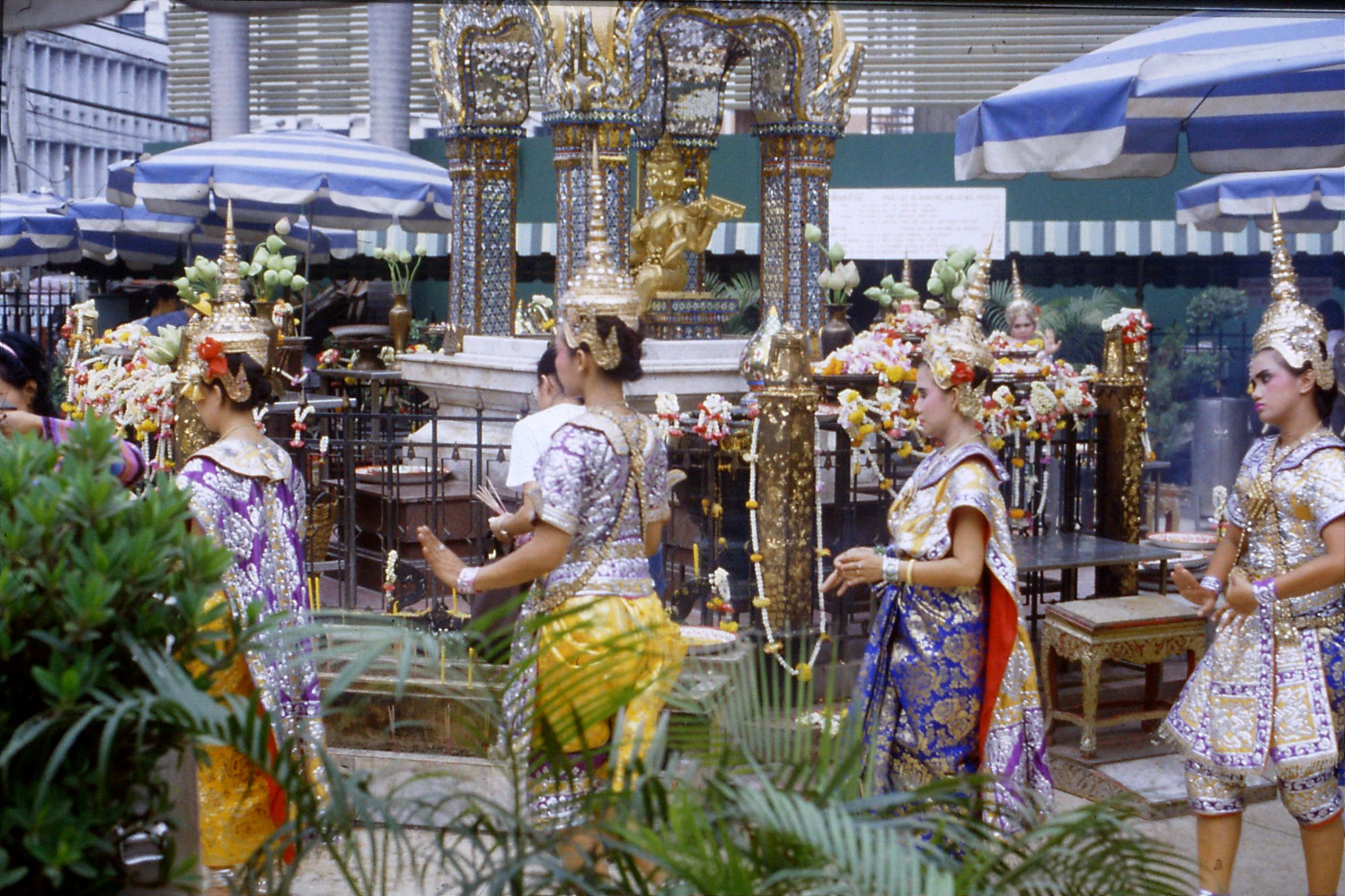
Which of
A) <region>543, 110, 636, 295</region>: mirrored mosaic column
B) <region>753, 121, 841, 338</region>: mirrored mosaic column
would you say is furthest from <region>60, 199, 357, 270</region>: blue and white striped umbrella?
<region>753, 121, 841, 338</region>: mirrored mosaic column

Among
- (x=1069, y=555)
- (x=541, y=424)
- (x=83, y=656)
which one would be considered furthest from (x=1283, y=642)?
(x=83, y=656)

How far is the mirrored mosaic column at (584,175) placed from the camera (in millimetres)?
9477

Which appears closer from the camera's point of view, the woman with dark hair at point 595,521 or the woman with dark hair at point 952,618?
the woman with dark hair at point 595,521

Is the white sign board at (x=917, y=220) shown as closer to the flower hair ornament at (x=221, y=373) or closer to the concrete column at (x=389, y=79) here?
the concrete column at (x=389, y=79)

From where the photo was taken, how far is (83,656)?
1.84 metres

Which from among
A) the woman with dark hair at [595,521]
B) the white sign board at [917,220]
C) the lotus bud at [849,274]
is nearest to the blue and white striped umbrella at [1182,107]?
the lotus bud at [849,274]

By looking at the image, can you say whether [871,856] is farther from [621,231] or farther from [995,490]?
[621,231]

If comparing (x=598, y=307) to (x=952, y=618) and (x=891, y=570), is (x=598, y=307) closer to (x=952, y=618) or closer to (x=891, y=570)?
(x=891, y=570)

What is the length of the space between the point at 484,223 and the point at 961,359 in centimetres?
719

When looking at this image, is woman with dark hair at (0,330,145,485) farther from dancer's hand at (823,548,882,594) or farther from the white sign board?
the white sign board

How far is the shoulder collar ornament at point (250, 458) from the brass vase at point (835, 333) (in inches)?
227

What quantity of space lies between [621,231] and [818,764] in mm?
7775

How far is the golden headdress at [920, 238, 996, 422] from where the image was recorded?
3967 mm

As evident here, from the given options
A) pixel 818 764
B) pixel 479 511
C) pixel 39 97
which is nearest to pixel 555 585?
pixel 818 764
